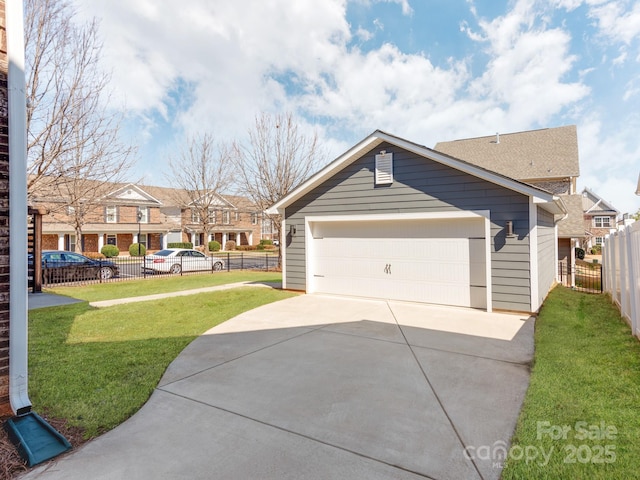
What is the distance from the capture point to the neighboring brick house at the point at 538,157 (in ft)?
60.5

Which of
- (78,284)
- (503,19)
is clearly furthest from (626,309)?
(78,284)

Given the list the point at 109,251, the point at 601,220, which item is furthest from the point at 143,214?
the point at 601,220

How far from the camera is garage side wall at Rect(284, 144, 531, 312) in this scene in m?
7.92

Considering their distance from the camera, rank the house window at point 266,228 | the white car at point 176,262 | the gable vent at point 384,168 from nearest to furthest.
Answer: the gable vent at point 384,168, the white car at point 176,262, the house window at point 266,228

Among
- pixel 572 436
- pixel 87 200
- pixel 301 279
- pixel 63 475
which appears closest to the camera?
pixel 63 475

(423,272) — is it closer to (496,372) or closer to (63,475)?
(496,372)

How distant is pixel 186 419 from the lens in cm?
342

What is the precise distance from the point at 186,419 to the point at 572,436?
346 cm

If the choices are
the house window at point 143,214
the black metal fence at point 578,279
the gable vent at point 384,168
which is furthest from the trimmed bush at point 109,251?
the black metal fence at point 578,279

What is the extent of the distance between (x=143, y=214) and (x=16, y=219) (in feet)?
113

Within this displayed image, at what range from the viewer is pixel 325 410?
3576mm

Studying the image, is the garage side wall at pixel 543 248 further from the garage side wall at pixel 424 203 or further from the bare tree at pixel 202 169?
the bare tree at pixel 202 169

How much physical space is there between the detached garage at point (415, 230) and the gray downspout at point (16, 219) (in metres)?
7.32

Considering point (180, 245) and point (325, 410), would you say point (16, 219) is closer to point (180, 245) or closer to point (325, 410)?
point (325, 410)
